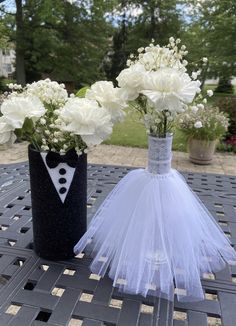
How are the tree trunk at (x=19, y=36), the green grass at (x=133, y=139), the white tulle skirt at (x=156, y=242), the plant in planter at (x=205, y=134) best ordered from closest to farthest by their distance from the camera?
1. the white tulle skirt at (x=156, y=242)
2. the plant in planter at (x=205, y=134)
3. the green grass at (x=133, y=139)
4. the tree trunk at (x=19, y=36)

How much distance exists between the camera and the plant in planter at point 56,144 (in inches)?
42.6

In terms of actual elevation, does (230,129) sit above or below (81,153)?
below

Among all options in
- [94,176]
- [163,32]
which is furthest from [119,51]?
[94,176]

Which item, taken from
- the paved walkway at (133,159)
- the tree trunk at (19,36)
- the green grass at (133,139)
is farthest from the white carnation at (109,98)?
the tree trunk at (19,36)

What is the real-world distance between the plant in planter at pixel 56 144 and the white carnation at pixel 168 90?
→ 0.17 m

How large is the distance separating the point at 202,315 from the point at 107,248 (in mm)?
387

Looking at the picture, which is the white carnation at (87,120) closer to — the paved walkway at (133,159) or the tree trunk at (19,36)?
the paved walkway at (133,159)

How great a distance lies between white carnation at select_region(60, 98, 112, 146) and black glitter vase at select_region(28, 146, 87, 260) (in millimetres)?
131

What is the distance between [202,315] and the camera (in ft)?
3.39

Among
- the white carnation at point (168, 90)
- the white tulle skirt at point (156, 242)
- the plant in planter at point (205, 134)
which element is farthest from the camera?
the plant in planter at point (205, 134)

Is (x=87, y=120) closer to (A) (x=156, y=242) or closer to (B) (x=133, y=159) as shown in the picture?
(A) (x=156, y=242)

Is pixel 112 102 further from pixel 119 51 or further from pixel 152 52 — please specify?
pixel 119 51

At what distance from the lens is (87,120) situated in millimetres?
1064

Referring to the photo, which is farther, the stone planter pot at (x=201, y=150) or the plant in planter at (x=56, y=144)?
the stone planter pot at (x=201, y=150)
